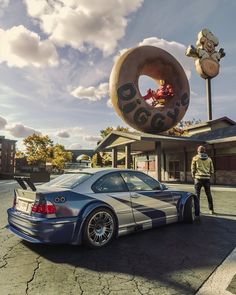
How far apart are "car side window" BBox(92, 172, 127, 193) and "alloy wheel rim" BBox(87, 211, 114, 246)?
1.47 feet

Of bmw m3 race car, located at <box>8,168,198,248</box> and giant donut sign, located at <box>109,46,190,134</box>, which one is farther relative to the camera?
giant donut sign, located at <box>109,46,190,134</box>

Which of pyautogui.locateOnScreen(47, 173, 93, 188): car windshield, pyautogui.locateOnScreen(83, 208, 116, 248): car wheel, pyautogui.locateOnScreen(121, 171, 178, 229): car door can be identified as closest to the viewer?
pyautogui.locateOnScreen(83, 208, 116, 248): car wheel

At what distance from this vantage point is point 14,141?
66.6m

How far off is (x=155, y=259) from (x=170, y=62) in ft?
64.7

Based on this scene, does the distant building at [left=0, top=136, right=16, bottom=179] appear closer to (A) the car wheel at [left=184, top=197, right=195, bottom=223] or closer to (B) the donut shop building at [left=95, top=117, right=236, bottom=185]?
(B) the donut shop building at [left=95, top=117, right=236, bottom=185]

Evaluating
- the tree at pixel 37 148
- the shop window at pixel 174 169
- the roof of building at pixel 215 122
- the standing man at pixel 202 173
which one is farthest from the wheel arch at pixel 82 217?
the tree at pixel 37 148

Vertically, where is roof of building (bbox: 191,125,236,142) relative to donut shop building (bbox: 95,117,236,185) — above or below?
above

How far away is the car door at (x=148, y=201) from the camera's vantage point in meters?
5.36

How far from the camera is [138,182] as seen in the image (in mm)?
5730

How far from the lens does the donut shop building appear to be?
62.7 feet

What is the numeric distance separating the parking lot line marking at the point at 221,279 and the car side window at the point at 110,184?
2.17 m

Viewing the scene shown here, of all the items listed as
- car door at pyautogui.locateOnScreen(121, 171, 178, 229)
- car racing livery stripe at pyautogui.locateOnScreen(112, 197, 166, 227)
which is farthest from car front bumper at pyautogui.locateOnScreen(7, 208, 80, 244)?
car door at pyautogui.locateOnScreen(121, 171, 178, 229)

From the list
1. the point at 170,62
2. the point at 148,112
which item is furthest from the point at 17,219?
the point at 170,62

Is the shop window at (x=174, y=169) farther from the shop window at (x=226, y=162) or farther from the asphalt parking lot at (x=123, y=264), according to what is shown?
the asphalt parking lot at (x=123, y=264)
